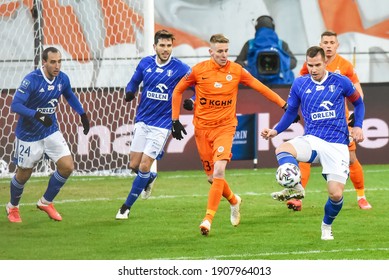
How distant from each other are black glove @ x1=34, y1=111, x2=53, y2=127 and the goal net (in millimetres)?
4048

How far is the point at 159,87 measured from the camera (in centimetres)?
1237

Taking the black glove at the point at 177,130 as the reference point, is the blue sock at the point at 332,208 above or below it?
below

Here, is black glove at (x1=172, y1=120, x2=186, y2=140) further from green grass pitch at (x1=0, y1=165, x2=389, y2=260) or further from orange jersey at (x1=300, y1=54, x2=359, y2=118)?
orange jersey at (x1=300, y1=54, x2=359, y2=118)

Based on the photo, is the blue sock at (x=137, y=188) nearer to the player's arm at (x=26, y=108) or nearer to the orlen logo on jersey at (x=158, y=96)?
the orlen logo on jersey at (x=158, y=96)

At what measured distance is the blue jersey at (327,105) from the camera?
10.4 meters

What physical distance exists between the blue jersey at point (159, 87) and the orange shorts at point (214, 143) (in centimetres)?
106

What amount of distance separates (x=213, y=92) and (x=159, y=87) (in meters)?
1.25

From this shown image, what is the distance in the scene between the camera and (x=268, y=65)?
56.8 ft

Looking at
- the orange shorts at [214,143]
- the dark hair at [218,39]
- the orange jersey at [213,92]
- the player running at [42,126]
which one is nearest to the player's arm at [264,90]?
the orange jersey at [213,92]

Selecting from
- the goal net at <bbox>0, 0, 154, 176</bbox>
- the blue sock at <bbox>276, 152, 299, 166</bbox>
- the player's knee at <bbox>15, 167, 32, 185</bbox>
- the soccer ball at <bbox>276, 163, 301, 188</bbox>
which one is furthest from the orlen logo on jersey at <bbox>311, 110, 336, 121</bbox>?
the goal net at <bbox>0, 0, 154, 176</bbox>

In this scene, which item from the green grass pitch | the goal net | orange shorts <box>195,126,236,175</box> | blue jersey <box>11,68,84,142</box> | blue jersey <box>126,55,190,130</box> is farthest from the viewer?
the goal net

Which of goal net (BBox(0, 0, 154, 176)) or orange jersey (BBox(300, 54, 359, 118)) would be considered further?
goal net (BBox(0, 0, 154, 176))

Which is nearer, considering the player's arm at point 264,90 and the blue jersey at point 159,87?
the player's arm at point 264,90

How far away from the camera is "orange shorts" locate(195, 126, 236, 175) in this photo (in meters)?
11.0
